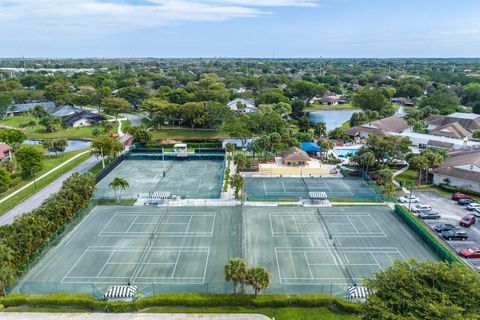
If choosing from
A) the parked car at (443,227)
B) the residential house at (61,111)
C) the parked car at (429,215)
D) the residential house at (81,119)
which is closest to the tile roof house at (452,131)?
the parked car at (429,215)

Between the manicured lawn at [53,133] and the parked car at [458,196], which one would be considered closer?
the parked car at [458,196]

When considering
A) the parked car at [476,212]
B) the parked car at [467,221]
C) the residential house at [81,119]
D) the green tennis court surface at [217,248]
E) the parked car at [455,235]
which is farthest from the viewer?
the residential house at [81,119]

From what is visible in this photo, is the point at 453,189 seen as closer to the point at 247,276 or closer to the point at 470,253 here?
the point at 470,253

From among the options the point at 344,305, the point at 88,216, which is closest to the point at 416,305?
the point at 344,305

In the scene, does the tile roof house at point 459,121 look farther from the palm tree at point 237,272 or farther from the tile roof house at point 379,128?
the palm tree at point 237,272

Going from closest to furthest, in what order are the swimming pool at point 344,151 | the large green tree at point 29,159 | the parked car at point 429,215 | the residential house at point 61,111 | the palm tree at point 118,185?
the parked car at point 429,215
the palm tree at point 118,185
the large green tree at point 29,159
the swimming pool at point 344,151
the residential house at point 61,111

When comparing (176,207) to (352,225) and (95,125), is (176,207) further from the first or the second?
(95,125)

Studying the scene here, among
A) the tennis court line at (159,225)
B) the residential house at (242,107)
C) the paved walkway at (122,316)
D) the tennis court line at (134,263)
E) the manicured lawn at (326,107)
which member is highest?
the residential house at (242,107)
